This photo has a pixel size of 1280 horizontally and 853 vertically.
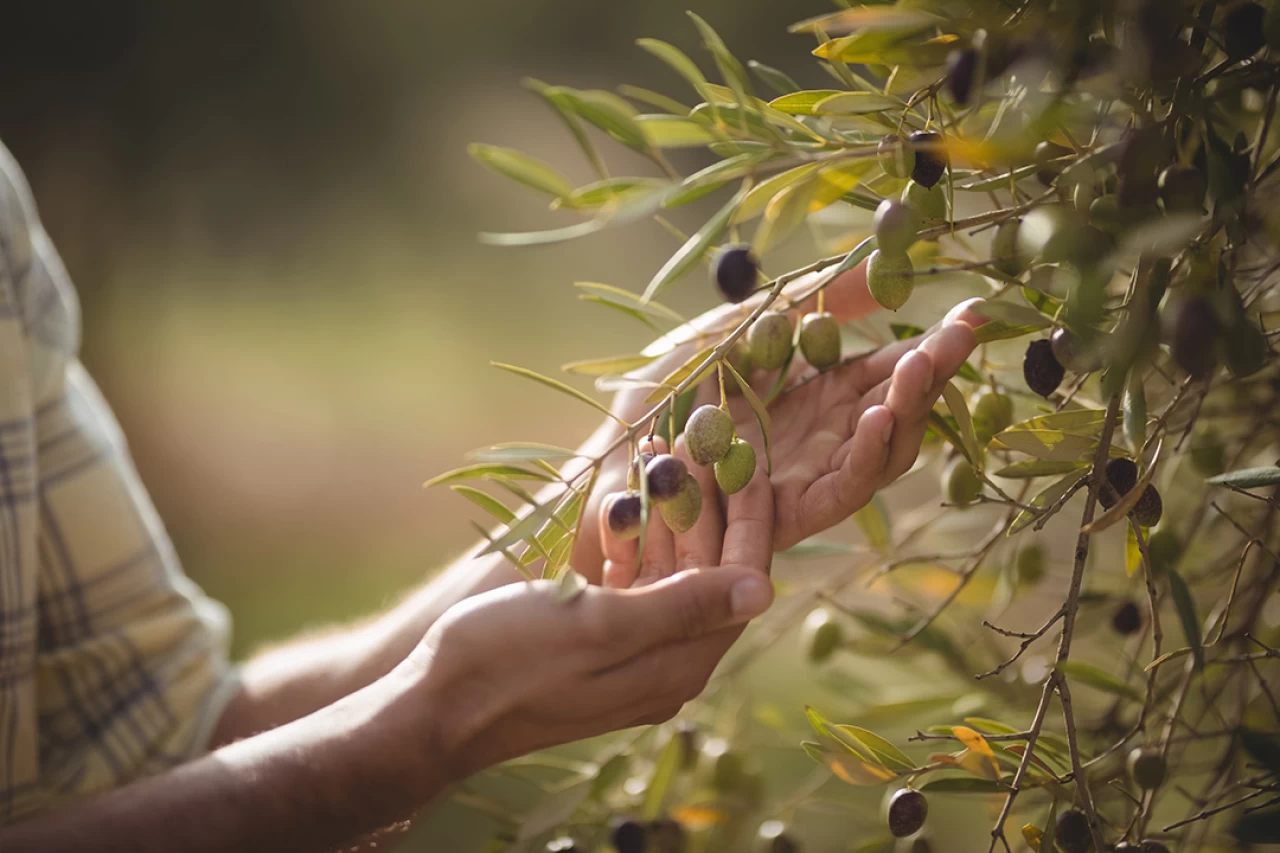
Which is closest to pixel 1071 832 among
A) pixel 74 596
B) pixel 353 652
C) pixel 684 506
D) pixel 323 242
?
pixel 684 506

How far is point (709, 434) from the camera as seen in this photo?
0.52 m

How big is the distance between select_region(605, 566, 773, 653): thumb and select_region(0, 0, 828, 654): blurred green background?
2.68 meters

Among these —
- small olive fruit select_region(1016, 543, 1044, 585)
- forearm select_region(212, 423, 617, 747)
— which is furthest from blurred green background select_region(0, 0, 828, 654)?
small olive fruit select_region(1016, 543, 1044, 585)

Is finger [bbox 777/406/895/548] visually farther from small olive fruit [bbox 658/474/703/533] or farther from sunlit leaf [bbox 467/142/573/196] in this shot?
sunlit leaf [bbox 467/142/573/196]

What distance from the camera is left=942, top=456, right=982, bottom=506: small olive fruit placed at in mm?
634

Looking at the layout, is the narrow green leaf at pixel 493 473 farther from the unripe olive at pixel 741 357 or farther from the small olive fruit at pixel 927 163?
the small olive fruit at pixel 927 163

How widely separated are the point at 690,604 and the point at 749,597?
3 centimetres

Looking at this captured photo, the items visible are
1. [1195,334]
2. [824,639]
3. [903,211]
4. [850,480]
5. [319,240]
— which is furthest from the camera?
[319,240]

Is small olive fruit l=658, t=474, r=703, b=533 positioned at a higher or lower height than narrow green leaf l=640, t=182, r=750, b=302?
lower

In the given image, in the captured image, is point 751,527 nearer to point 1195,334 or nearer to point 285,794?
point 1195,334

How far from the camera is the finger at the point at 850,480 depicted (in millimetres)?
536

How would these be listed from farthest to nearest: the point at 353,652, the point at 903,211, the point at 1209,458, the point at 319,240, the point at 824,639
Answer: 1. the point at 319,240
2. the point at 353,652
3. the point at 824,639
4. the point at 1209,458
5. the point at 903,211

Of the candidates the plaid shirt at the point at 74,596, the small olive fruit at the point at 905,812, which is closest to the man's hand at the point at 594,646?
the small olive fruit at the point at 905,812

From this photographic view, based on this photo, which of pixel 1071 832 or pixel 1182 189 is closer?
pixel 1182 189
